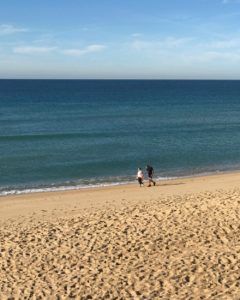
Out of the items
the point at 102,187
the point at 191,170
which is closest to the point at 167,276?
→ the point at 102,187

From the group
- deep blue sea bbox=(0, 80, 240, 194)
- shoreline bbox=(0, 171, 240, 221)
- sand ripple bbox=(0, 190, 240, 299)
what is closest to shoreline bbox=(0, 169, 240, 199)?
deep blue sea bbox=(0, 80, 240, 194)

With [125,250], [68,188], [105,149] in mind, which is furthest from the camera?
[105,149]

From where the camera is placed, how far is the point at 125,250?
14.4 metres

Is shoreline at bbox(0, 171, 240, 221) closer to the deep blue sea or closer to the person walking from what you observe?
the person walking

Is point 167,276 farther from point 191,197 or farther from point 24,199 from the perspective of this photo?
point 24,199

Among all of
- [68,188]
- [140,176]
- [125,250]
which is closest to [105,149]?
[68,188]

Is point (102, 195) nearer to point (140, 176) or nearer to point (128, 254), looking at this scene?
point (140, 176)

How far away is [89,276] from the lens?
1285cm

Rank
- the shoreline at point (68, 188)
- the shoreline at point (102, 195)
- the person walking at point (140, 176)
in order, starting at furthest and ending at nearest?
the person walking at point (140, 176)
the shoreline at point (68, 188)
the shoreline at point (102, 195)

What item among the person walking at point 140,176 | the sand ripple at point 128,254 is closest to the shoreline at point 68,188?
the person walking at point 140,176

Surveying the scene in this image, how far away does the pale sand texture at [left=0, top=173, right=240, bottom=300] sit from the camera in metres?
12.1

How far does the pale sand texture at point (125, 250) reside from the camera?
12102mm

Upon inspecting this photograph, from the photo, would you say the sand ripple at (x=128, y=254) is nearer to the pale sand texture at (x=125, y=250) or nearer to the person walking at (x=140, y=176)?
the pale sand texture at (x=125, y=250)

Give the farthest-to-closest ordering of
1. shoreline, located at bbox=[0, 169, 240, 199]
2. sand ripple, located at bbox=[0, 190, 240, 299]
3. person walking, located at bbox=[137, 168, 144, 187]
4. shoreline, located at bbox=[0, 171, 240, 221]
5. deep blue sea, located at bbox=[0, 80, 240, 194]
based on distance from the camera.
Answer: deep blue sea, located at bbox=[0, 80, 240, 194] → person walking, located at bbox=[137, 168, 144, 187] → shoreline, located at bbox=[0, 169, 240, 199] → shoreline, located at bbox=[0, 171, 240, 221] → sand ripple, located at bbox=[0, 190, 240, 299]
